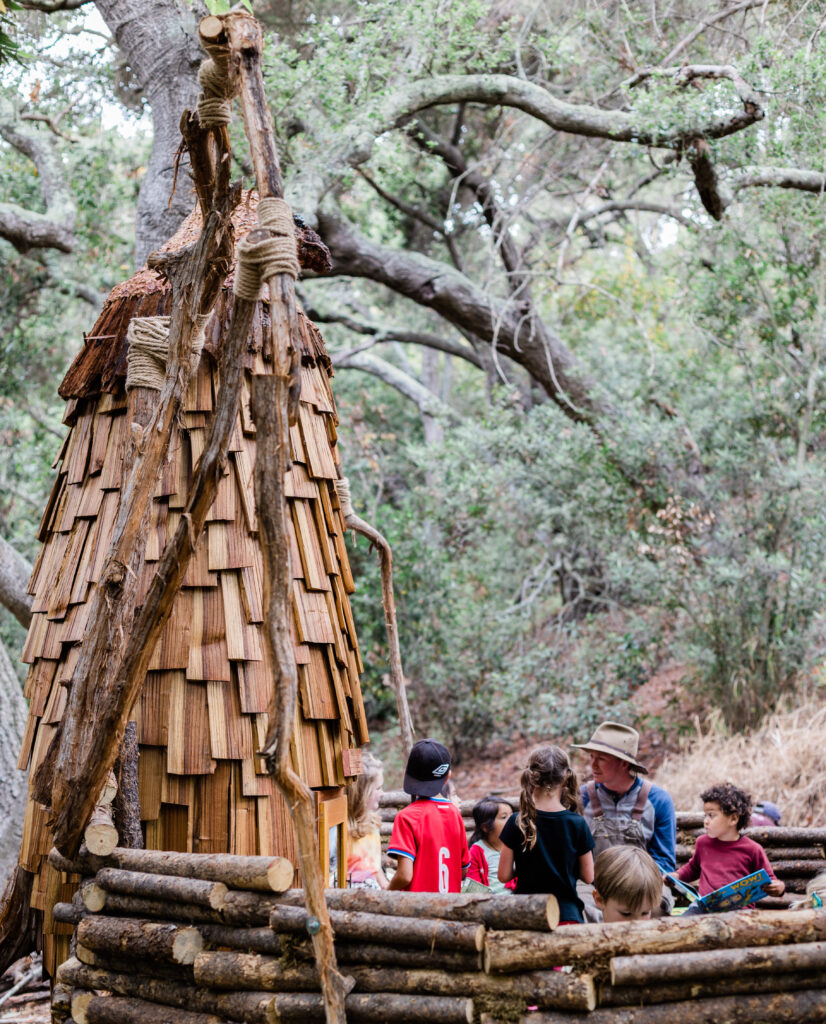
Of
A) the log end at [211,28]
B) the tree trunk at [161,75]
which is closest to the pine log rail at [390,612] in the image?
the log end at [211,28]

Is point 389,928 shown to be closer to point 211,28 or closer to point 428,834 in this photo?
point 428,834

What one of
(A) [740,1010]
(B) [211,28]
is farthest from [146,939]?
(B) [211,28]

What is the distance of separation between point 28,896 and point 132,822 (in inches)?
31.6

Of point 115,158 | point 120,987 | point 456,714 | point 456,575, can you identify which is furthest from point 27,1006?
point 115,158

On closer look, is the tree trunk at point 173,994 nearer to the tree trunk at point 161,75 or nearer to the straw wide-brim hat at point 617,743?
the straw wide-brim hat at point 617,743

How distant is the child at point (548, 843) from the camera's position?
→ 3246 millimetres

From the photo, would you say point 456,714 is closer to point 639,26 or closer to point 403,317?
point 639,26

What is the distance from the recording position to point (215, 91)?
250cm

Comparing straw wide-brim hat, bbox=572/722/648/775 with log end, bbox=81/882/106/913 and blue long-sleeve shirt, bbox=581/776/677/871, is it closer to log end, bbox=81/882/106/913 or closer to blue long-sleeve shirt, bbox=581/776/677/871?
blue long-sleeve shirt, bbox=581/776/677/871

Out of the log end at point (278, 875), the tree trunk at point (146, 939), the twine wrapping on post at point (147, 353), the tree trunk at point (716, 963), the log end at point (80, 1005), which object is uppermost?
the twine wrapping on post at point (147, 353)

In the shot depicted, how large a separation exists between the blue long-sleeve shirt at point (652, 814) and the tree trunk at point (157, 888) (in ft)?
6.61

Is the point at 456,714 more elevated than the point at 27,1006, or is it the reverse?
the point at 456,714

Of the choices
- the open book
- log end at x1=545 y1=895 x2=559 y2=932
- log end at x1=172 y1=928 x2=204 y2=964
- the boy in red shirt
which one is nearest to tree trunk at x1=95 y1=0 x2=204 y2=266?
the boy in red shirt

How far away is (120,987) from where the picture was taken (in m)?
2.80
